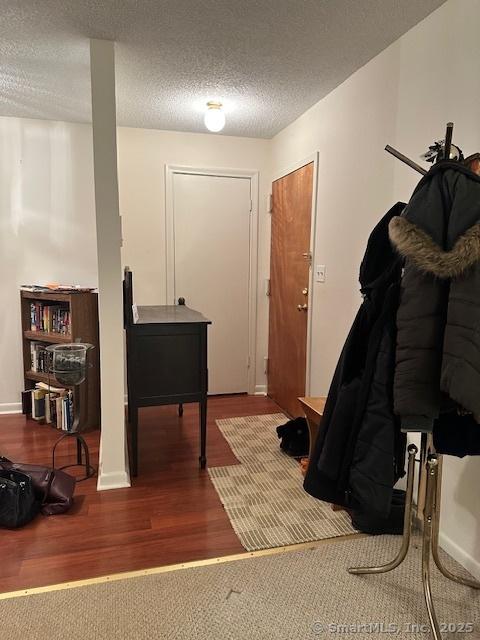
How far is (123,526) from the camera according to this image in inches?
82.5

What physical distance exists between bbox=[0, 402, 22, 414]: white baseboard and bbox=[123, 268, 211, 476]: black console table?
1.68 metres

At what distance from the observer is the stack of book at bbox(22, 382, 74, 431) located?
326cm

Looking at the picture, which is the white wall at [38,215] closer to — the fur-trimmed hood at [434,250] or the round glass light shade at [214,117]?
the round glass light shade at [214,117]

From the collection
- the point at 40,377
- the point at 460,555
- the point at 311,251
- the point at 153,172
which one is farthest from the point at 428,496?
the point at 153,172

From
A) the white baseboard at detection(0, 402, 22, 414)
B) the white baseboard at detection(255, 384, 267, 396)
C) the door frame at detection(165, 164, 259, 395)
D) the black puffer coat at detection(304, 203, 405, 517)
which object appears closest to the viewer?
the black puffer coat at detection(304, 203, 405, 517)

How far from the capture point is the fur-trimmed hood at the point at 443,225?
3.85 ft

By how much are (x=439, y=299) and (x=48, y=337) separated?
119 inches

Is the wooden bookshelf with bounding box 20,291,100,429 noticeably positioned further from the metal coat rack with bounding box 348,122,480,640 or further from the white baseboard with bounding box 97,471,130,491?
the metal coat rack with bounding box 348,122,480,640

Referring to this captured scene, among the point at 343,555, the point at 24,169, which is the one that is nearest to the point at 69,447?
the point at 343,555

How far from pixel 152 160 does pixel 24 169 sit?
40.7 inches

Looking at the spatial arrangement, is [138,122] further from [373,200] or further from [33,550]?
[33,550]

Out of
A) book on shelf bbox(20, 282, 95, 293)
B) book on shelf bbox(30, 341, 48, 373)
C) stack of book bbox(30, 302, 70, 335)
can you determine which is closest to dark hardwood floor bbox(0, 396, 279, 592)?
book on shelf bbox(30, 341, 48, 373)

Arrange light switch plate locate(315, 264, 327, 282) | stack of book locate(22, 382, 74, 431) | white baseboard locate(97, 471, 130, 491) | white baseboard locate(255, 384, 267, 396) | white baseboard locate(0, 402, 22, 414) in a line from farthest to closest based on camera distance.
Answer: white baseboard locate(255, 384, 267, 396)
white baseboard locate(0, 402, 22, 414)
stack of book locate(22, 382, 74, 431)
light switch plate locate(315, 264, 327, 282)
white baseboard locate(97, 471, 130, 491)

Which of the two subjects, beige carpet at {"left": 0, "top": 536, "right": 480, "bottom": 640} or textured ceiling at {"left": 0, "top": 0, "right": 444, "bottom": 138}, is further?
textured ceiling at {"left": 0, "top": 0, "right": 444, "bottom": 138}
